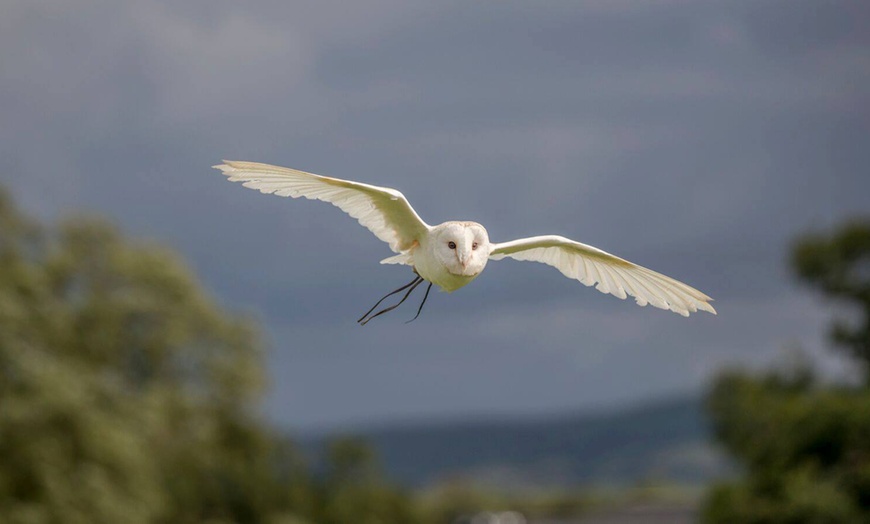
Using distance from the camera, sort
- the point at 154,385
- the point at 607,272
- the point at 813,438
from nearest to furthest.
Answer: the point at 607,272
the point at 813,438
the point at 154,385

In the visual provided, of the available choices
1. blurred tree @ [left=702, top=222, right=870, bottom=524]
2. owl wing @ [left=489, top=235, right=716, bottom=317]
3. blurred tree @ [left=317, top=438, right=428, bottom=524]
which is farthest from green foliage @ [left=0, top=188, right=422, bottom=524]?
owl wing @ [left=489, top=235, right=716, bottom=317]

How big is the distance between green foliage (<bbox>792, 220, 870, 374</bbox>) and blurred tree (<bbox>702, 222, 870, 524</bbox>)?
0.04 meters

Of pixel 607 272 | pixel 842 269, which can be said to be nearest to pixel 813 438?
pixel 842 269

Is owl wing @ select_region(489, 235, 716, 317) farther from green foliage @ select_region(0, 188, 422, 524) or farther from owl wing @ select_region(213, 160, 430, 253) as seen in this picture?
green foliage @ select_region(0, 188, 422, 524)

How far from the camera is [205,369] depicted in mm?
46938

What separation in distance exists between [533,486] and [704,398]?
77.1ft

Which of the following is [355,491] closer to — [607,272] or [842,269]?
[842,269]

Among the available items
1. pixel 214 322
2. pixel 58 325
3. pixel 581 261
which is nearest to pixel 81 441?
pixel 58 325

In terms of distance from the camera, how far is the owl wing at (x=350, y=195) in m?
5.88

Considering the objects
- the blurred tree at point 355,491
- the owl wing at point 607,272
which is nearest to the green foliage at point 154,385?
the blurred tree at point 355,491

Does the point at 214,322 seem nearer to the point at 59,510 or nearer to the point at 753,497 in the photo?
the point at 59,510

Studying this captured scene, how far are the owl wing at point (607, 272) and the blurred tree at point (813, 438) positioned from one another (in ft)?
99.6

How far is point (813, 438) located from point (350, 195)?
34.7 meters

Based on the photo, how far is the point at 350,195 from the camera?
6258 mm
